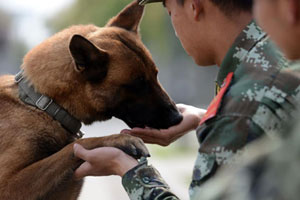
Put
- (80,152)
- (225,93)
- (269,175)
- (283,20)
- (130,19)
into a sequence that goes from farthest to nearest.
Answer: (130,19) < (80,152) < (225,93) < (283,20) < (269,175)

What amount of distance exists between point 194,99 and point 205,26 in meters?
38.5

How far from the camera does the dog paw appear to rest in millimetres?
2607

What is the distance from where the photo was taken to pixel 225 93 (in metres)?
1.87

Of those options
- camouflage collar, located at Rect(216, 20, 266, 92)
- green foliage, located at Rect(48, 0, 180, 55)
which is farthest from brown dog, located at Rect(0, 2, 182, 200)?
green foliage, located at Rect(48, 0, 180, 55)

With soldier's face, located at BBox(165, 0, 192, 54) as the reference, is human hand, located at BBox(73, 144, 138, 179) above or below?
below

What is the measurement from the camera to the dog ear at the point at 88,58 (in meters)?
2.99

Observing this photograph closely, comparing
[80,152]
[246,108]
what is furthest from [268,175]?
[80,152]

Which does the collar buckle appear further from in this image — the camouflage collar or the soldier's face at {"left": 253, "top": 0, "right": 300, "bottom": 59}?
the soldier's face at {"left": 253, "top": 0, "right": 300, "bottom": 59}

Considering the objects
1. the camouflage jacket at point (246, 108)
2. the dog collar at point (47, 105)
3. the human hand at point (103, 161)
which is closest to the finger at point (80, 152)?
the human hand at point (103, 161)

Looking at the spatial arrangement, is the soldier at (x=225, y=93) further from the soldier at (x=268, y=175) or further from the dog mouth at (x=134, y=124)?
the soldier at (x=268, y=175)

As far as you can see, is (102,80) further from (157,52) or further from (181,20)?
(157,52)

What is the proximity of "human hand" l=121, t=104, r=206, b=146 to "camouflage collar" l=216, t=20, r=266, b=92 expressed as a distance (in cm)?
101

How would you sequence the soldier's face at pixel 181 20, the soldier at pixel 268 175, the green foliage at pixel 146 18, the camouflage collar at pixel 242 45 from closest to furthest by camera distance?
the soldier at pixel 268 175
the camouflage collar at pixel 242 45
the soldier's face at pixel 181 20
the green foliage at pixel 146 18

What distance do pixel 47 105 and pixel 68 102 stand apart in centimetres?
13
